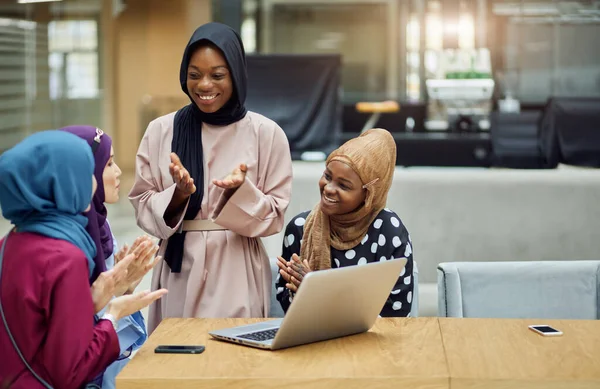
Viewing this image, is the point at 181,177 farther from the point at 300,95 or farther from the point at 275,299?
the point at 300,95

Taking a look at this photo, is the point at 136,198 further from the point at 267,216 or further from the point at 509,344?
the point at 509,344

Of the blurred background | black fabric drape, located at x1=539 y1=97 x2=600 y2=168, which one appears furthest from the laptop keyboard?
black fabric drape, located at x1=539 y1=97 x2=600 y2=168

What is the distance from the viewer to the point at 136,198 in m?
3.07

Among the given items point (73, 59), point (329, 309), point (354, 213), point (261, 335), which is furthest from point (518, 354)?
point (73, 59)

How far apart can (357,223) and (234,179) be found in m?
0.50

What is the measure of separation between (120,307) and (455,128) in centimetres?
963

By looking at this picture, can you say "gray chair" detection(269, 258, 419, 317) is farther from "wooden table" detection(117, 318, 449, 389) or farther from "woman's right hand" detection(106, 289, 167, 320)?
"woman's right hand" detection(106, 289, 167, 320)

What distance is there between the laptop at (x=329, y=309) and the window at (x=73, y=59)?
8.48m

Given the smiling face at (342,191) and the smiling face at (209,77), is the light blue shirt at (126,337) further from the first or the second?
the smiling face at (342,191)

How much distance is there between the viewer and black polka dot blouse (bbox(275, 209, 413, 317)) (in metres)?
3.03

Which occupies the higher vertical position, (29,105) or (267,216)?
(29,105)

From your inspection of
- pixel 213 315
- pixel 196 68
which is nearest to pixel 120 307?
pixel 213 315

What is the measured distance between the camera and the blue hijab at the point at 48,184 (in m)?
2.11

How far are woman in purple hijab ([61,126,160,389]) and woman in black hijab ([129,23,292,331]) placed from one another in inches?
7.0
